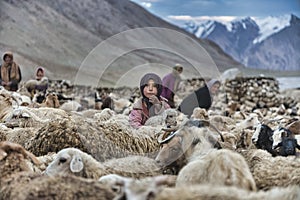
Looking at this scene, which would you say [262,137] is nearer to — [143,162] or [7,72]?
[143,162]

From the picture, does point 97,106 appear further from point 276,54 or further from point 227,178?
point 276,54

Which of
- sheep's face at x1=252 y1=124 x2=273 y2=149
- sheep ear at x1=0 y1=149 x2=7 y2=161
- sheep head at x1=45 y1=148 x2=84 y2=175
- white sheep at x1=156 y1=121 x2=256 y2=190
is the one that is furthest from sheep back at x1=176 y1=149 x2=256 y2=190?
sheep's face at x1=252 y1=124 x2=273 y2=149

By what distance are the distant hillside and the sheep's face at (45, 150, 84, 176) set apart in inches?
1772

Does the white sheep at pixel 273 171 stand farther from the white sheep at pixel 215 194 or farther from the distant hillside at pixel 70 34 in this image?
the distant hillside at pixel 70 34

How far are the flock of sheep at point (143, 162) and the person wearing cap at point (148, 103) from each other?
17 cm

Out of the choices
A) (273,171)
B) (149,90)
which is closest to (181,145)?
(273,171)

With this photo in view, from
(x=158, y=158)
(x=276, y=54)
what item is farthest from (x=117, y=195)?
(x=276, y=54)

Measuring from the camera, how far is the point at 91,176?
437cm

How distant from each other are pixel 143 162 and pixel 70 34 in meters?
82.4

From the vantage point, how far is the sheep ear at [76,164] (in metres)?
4.24

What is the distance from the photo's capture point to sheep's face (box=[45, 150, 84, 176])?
4.25 metres

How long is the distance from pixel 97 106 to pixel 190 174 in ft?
30.0

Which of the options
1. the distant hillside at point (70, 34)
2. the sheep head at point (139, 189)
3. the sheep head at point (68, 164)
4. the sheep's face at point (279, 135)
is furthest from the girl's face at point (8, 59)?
the distant hillside at point (70, 34)

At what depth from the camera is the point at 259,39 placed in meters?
167
